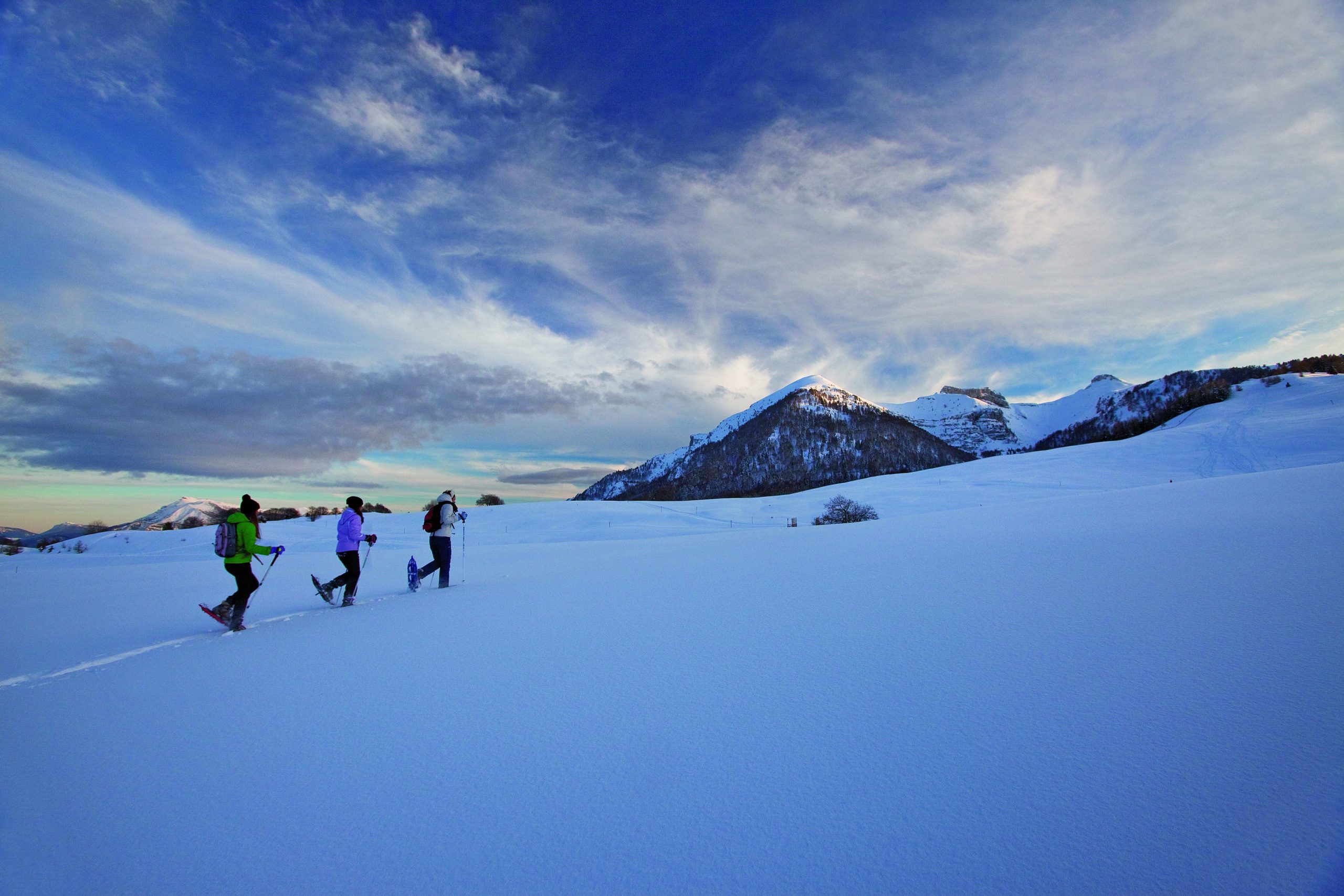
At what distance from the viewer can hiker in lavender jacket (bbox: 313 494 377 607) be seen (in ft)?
26.6

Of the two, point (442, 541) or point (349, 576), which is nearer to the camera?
point (349, 576)

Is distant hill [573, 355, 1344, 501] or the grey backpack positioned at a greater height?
distant hill [573, 355, 1344, 501]

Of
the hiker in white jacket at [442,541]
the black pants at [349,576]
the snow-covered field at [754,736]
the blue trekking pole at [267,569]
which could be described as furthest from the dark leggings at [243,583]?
the hiker in white jacket at [442,541]

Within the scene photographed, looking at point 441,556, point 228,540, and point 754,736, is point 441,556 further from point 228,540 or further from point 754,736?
point 754,736

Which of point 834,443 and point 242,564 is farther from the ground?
point 834,443

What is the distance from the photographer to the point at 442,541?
30.6 ft

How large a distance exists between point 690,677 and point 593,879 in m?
1.70

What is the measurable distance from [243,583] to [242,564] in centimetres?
25

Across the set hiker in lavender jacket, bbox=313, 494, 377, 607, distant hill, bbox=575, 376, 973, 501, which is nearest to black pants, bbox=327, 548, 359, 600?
hiker in lavender jacket, bbox=313, 494, 377, 607

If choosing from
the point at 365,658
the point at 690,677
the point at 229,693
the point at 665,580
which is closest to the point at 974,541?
the point at 665,580

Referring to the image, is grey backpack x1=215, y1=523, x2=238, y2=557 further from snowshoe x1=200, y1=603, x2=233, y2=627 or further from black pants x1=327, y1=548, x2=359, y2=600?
black pants x1=327, y1=548, x2=359, y2=600

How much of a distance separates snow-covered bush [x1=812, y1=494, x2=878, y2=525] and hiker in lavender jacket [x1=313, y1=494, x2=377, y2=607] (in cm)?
2141

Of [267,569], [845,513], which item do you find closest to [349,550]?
[267,569]

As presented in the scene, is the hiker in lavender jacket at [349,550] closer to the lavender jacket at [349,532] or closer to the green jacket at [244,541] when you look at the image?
the lavender jacket at [349,532]
